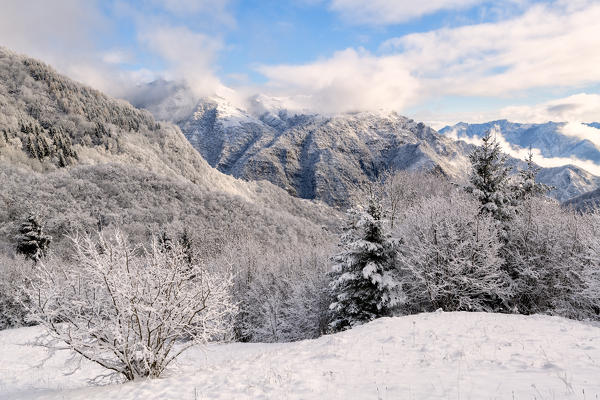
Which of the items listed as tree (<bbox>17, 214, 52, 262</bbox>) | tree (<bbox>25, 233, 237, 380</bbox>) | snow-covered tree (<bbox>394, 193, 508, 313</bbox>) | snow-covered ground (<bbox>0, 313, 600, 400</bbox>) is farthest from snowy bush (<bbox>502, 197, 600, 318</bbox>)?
tree (<bbox>17, 214, 52, 262</bbox>)

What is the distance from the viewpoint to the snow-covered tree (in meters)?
19.5

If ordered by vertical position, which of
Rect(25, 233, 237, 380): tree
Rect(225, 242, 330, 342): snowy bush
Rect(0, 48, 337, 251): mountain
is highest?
Rect(0, 48, 337, 251): mountain

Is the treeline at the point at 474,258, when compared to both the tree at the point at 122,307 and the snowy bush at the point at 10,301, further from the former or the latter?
the snowy bush at the point at 10,301

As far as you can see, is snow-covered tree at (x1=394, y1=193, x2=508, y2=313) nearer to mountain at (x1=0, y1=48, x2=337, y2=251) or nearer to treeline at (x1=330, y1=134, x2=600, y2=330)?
treeline at (x1=330, y1=134, x2=600, y2=330)

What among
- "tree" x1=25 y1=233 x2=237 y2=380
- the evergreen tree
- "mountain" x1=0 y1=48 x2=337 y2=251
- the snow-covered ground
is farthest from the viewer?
"mountain" x1=0 y1=48 x2=337 y2=251

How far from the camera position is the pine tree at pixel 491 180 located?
22.2 m

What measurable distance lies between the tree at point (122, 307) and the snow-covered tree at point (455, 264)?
543 inches

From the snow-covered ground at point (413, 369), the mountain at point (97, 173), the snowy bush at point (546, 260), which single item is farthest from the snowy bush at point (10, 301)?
the snowy bush at point (546, 260)

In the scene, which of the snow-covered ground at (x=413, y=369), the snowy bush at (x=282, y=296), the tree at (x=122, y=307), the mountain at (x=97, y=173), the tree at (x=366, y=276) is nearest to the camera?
the snow-covered ground at (x=413, y=369)

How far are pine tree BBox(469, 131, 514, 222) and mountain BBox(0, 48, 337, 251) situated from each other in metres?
41.1

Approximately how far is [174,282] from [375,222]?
13.2m

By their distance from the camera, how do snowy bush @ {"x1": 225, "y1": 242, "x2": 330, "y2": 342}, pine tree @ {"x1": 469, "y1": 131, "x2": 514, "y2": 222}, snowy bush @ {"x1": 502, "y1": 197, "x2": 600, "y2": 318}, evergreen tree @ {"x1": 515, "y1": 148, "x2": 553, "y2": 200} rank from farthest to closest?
snowy bush @ {"x1": 225, "y1": 242, "x2": 330, "y2": 342} < evergreen tree @ {"x1": 515, "y1": 148, "x2": 553, "y2": 200} < pine tree @ {"x1": 469, "y1": 131, "x2": 514, "y2": 222} < snowy bush @ {"x1": 502, "y1": 197, "x2": 600, "y2": 318}

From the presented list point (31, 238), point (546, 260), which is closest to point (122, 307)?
point (546, 260)

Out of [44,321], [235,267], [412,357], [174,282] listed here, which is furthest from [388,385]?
[235,267]
